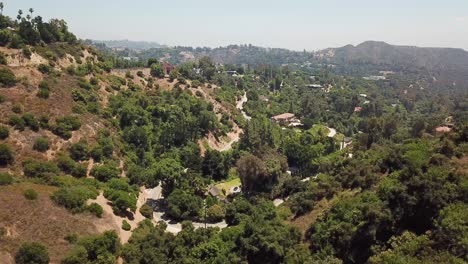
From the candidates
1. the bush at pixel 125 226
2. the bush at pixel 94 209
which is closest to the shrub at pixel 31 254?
the bush at pixel 94 209

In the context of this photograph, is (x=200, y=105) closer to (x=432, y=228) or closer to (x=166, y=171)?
(x=166, y=171)

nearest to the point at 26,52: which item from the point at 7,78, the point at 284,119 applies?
the point at 7,78

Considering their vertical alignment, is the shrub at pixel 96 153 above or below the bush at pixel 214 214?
above

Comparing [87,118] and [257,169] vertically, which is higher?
[87,118]

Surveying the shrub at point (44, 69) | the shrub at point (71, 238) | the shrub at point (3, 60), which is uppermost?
the shrub at point (3, 60)

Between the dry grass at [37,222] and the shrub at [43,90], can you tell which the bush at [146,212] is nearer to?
the dry grass at [37,222]

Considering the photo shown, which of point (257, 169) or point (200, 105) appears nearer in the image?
point (257, 169)

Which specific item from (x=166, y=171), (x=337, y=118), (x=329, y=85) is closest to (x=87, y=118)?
(x=166, y=171)
